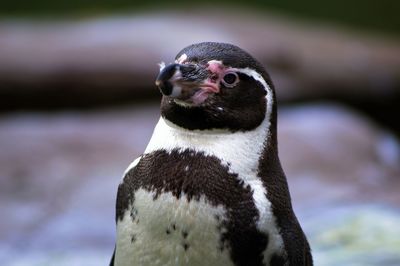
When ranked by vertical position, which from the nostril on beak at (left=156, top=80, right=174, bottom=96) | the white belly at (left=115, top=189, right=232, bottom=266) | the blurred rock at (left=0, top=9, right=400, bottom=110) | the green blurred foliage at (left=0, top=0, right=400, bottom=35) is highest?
the green blurred foliage at (left=0, top=0, right=400, bottom=35)

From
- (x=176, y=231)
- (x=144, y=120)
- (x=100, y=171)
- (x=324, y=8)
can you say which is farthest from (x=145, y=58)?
(x=324, y=8)

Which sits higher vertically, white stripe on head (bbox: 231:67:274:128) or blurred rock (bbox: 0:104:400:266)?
blurred rock (bbox: 0:104:400:266)

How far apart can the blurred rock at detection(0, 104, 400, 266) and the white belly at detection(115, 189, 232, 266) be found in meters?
1.09

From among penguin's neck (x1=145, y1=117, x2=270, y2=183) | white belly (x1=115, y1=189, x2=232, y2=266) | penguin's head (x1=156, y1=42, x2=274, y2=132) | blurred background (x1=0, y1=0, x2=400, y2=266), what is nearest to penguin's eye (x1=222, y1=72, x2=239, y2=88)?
penguin's head (x1=156, y1=42, x2=274, y2=132)

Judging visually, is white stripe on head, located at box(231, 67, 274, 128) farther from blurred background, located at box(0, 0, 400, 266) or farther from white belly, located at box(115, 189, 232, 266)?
blurred background, located at box(0, 0, 400, 266)

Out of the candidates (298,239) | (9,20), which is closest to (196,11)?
(9,20)

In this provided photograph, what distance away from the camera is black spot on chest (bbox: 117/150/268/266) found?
6.53ft

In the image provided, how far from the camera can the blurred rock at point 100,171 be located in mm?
3594

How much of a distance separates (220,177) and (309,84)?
4310 mm

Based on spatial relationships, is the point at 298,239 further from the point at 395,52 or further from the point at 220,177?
the point at 395,52

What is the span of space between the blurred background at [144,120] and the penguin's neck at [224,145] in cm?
99

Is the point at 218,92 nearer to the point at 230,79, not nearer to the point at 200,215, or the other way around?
the point at 230,79

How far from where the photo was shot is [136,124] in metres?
5.39

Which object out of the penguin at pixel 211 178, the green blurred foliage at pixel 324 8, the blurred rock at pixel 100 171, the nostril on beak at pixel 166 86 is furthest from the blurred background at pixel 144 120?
the green blurred foliage at pixel 324 8
